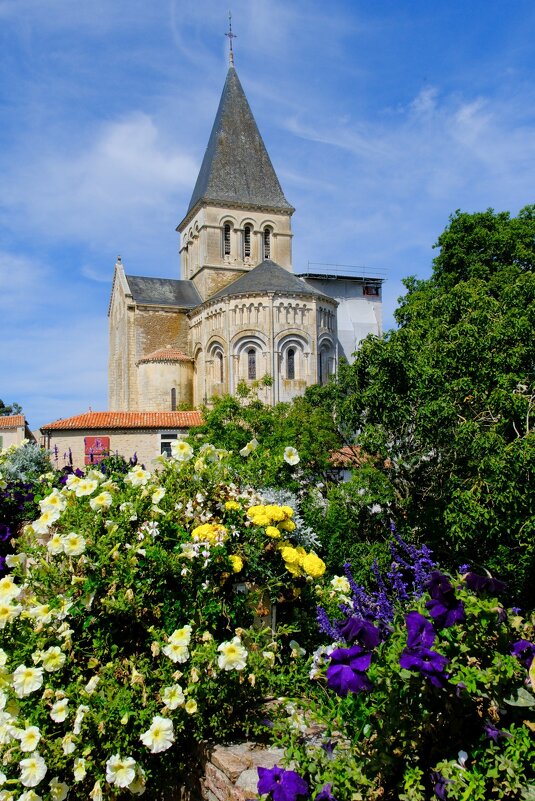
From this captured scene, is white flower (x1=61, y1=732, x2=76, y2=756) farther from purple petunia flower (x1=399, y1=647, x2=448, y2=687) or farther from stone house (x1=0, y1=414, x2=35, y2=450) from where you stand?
stone house (x1=0, y1=414, x2=35, y2=450)

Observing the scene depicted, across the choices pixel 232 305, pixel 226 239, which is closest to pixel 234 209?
pixel 226 239

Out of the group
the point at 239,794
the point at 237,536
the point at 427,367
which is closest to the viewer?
the point at 239,794

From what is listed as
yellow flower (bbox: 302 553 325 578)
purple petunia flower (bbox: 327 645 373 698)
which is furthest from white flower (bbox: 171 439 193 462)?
purple petunia flower (bbox: 327 645 373 698)

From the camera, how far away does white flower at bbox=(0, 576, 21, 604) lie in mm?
4301

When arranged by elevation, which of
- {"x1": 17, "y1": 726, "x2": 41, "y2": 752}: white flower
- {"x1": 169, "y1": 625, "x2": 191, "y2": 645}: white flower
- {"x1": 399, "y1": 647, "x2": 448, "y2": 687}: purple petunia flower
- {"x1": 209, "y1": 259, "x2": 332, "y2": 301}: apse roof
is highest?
{"x1": 209, "y1": 259, "x2": 332, "y2": 301}: apse roof

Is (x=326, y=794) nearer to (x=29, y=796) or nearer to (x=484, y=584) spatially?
(x=484, y=584)

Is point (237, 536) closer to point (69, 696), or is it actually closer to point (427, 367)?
point (69, 696)

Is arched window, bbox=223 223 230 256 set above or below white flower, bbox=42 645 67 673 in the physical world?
above

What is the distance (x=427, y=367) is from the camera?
11039 millimetres

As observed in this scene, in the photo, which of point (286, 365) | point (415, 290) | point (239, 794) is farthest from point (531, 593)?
point (286, 365)

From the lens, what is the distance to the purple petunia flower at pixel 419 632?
3.05 m

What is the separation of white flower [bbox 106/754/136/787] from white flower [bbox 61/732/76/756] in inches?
8.9

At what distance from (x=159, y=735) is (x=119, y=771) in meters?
0.33

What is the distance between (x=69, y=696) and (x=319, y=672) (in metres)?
1.59
